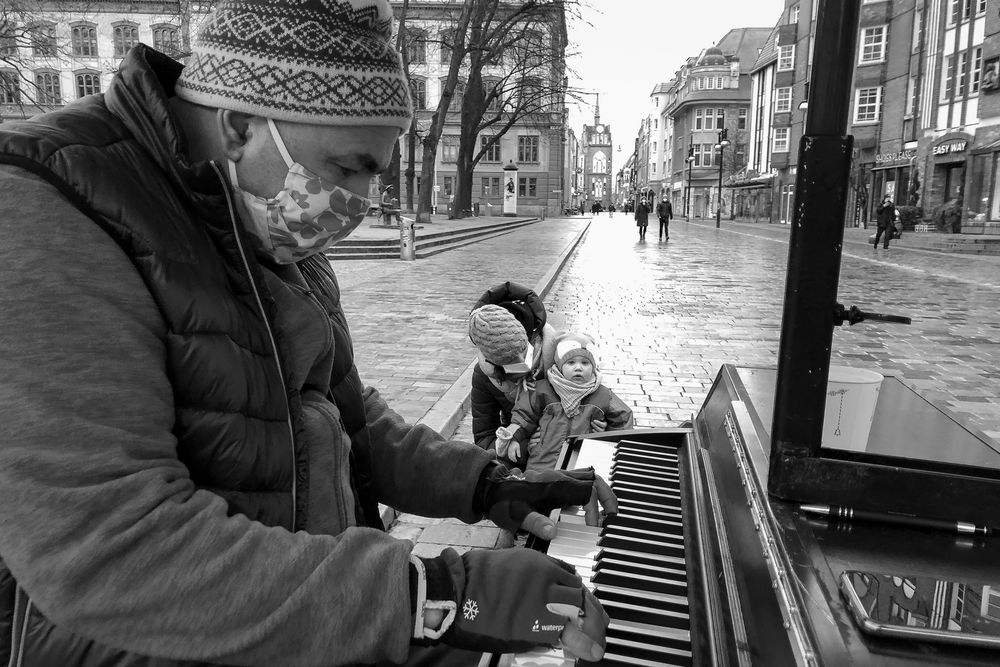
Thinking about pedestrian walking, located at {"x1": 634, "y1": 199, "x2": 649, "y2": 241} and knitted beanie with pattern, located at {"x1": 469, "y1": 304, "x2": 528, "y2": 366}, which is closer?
knitted beanie with pattern, located at {"x1": 469, "y1": 304, "x2": 528, "y2": 366}

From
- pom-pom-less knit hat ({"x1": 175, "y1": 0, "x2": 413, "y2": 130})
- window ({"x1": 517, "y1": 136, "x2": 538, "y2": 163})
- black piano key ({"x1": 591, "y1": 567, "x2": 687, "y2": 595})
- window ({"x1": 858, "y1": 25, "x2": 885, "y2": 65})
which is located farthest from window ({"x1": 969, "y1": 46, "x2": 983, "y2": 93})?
window ({"x1": 517, "y1": 136, "x2": 538, "y2": 163})

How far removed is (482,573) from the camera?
4.13ft

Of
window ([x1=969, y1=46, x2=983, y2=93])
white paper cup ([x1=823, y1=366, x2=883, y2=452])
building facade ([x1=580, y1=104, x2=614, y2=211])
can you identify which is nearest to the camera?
white paper cup ([x1=823, y1=366, x2=883, y2=452])

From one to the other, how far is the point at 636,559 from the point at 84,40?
203ft

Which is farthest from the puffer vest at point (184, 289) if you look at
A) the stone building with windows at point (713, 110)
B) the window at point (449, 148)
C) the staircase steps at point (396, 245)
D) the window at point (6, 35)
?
the stone building with windows at point (713, 110)

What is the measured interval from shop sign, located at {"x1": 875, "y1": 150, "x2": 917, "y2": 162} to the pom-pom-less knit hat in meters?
36.3

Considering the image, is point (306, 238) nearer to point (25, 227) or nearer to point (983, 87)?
point (25, 227)

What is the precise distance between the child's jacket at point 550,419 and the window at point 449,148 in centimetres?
5840

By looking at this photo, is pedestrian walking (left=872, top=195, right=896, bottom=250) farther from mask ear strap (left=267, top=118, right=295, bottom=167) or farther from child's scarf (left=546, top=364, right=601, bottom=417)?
mask ear strap (left=267, top=118, right=295, bottom=167)

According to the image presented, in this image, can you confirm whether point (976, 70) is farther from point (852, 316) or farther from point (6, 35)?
point (852, 316)

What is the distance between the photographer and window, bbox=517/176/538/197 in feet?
216

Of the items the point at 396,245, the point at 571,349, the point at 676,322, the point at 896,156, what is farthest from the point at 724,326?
the point at 896,156

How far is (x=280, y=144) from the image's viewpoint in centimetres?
138

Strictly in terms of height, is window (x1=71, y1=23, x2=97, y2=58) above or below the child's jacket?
above
